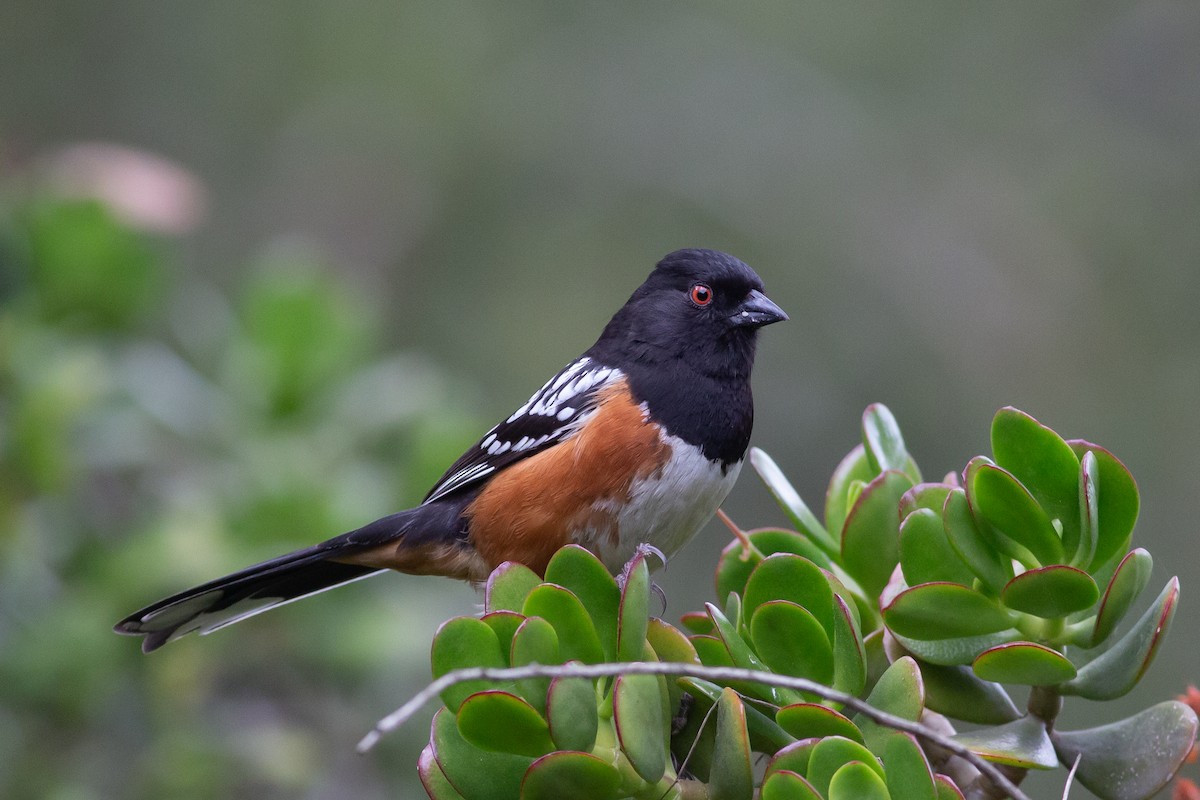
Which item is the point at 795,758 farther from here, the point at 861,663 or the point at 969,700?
the point at 969,700

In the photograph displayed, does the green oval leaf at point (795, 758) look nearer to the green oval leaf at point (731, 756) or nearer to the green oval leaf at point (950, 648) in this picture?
the green oval leaf at point (731, 756)

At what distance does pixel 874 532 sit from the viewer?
1.55 metres

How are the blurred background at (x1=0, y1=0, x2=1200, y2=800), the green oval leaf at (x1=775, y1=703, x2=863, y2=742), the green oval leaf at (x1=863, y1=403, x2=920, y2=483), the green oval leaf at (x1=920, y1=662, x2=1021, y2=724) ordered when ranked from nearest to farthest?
1. the green oval leaf at (x1=775, y1=703, x2=863, y2=742)
2. the green oval leaf at (x1=920, y1=662, x2=1021, y2=724)
3. the green oval leaf at (x1=863, y1=403, x2=920, y2=483)
4. the blurred background at (x1=0, y1=0, x2=1200, y2=800)

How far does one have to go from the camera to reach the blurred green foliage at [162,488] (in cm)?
252

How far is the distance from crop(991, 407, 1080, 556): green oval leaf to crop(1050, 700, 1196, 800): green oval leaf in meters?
0.20

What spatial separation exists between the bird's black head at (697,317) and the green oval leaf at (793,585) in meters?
1.19

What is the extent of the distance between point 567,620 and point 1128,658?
623 mm

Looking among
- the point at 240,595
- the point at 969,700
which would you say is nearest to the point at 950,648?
the point at 969,700

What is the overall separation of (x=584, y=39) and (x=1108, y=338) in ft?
10.8

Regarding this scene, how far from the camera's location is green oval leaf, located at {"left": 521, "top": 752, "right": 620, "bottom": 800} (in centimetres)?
120

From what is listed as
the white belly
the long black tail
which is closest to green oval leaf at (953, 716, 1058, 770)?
the white belly

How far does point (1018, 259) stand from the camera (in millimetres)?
5699

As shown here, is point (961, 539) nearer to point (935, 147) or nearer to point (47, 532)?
point (47, 532)

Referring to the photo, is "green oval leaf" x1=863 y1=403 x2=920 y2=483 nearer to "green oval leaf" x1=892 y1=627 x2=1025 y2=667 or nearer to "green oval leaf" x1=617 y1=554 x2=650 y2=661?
Result: "green oval leaf" x1=892 y1=627 x2=1025 y2=667
